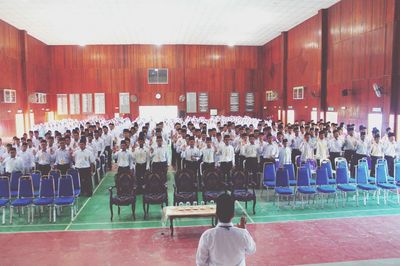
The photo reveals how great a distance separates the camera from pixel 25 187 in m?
8.94

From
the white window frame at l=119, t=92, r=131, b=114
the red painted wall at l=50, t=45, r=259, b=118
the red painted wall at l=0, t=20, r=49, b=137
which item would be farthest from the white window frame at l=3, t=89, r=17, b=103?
the white window frame at l=119, t=92, r=131, b=114

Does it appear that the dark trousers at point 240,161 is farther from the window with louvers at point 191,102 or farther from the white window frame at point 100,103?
the white window frame at point 100,103

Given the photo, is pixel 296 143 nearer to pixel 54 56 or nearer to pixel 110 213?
pixel 110 213

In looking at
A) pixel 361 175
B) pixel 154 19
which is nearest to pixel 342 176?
pixel 361 175

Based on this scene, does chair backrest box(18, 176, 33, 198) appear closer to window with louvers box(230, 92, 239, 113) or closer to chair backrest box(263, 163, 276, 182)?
chair backrest box(263, 163, 276, 182)

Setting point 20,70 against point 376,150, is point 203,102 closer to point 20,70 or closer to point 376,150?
point 20,70

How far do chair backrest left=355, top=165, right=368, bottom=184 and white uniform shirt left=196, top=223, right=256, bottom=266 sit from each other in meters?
7.75

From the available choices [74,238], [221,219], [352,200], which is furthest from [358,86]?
[221,219]

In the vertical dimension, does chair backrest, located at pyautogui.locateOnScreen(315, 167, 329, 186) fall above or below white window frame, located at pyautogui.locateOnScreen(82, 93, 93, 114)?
below

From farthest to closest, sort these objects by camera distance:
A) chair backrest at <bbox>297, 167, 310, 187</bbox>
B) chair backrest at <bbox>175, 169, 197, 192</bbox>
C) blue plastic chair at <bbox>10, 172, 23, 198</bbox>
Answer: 1. chair backrest at <bbox>297, 167, 310, 187</bbox>
2. blue plastic chair at <bbox>10, 172, 23, 198</bbox>
3. chair backrest at <bbox>175, 169, 197, 192</bbox>

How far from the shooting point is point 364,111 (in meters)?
15.4

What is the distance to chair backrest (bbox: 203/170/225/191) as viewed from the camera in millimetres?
9250

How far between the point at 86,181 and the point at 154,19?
40.5ft

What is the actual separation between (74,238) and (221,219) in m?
5.43
